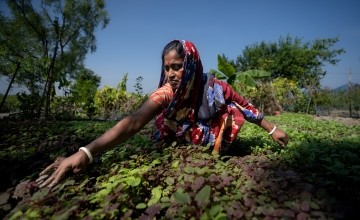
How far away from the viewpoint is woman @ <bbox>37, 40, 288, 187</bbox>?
2.83m

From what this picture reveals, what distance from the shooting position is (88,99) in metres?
12.6

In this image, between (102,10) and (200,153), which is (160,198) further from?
(102,10)

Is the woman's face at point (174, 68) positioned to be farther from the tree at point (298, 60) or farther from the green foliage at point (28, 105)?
the tree at point (298, 60)

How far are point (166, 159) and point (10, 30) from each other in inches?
1034

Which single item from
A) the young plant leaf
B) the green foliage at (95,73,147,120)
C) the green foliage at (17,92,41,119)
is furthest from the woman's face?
the green foliage at (95,73,147,120)

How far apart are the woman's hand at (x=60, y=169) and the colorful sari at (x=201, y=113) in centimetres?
111

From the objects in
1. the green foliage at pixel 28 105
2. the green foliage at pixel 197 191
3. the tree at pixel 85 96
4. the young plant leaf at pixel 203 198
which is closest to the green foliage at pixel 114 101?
the tree at pixel 85 96

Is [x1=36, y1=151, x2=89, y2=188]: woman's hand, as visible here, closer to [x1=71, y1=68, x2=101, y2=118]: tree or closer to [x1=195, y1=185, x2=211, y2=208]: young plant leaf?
[x1=195, y1=185, x2=211, y2=208]: young plant leaf

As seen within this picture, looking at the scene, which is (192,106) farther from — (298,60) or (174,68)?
(298,60)

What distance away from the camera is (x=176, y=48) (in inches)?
111

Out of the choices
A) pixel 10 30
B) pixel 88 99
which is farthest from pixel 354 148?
pixel 10 30

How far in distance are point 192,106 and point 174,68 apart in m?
0.48

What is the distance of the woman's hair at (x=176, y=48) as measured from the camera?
9.24 ft

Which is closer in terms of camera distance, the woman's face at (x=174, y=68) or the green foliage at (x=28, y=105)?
the woman's face at (x=174, y=68)
